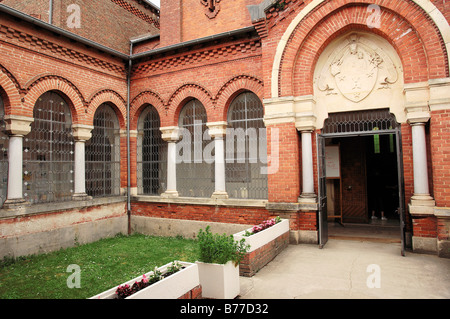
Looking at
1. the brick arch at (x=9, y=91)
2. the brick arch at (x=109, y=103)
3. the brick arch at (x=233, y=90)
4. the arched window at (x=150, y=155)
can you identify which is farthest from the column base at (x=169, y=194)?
the brick arch at (x=9, y=91)

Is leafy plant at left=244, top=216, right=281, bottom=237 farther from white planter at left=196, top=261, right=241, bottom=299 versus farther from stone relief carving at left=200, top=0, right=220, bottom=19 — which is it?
stone relief carving at left=200, top=0, right=220, bottom=19

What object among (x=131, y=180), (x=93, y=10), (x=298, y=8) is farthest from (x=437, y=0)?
(x=93, y=10)

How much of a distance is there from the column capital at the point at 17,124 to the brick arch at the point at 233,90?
5014 millimetres

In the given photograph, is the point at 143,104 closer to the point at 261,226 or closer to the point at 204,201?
the point at 204,201

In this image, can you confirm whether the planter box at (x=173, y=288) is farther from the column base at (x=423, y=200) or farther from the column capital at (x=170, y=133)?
the column capital at (x=170, y=133)

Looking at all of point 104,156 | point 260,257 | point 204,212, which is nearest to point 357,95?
point 260,257

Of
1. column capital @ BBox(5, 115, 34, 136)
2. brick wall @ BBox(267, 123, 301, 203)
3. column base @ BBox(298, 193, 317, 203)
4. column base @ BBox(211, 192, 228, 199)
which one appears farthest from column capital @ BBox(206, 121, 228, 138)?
column capital @ BBox(5, 115, 34, 136)

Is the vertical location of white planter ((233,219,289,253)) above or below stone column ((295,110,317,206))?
below

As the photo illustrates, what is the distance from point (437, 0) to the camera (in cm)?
677

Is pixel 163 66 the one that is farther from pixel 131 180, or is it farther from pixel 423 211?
pixel 423 211

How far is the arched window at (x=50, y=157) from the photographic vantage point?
8.80 m

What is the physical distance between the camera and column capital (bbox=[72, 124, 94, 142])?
31.4 feet

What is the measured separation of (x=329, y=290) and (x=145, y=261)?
4.48m

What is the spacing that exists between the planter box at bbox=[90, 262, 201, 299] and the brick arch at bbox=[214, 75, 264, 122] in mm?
5813
